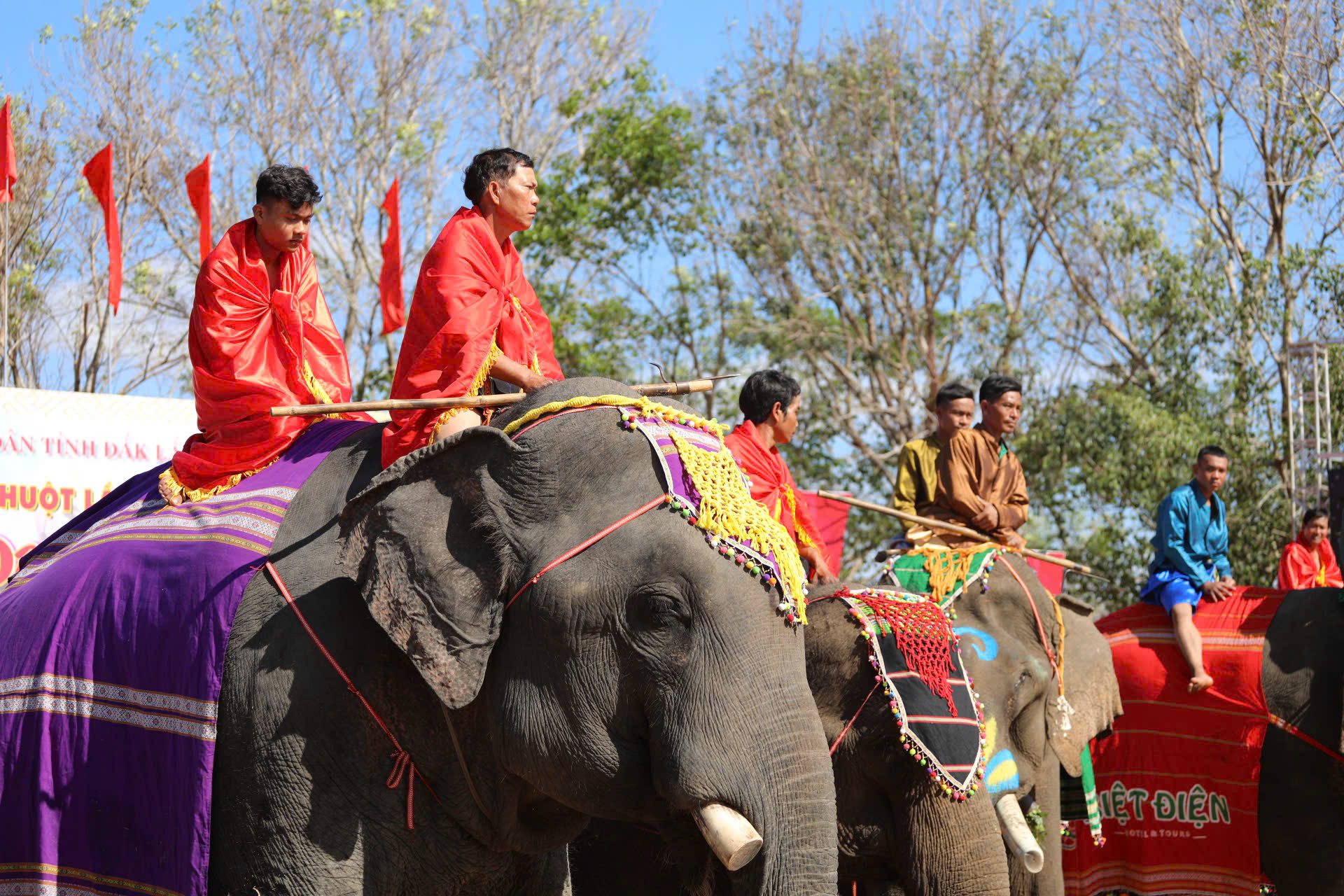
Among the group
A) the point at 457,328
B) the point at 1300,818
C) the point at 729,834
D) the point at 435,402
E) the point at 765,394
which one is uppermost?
the point at 765,394

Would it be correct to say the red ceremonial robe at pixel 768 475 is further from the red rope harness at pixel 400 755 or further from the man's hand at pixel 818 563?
the red rope harness at pixel 400 755

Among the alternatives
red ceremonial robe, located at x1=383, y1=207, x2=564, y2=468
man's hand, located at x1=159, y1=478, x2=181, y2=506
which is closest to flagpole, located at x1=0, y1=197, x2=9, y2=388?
man's hand, located at x1=159, y1=478, x2=181, y2=506

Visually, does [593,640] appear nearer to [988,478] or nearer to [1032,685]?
[1032,685]

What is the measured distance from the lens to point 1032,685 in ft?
19.1

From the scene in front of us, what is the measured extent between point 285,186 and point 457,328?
837mm

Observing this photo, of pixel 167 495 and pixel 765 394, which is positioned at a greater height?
pixel 765 394

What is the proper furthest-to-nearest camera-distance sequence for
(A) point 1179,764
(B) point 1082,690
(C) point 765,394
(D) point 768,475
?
1. (A) point 1179,764
2. (B) point 1082,690
3. (C) point 765,394
4. (D) point 768,475

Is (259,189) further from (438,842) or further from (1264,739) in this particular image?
(1264,739)

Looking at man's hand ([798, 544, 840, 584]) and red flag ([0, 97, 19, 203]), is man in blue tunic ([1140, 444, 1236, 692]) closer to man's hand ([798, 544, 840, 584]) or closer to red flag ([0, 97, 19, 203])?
man's hand ([798, 544, 840, 584])

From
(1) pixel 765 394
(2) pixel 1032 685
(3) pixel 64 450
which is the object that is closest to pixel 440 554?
(1) pixel 765 394

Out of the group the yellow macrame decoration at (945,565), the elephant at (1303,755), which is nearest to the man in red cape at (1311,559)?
the elephant at (1303,755)

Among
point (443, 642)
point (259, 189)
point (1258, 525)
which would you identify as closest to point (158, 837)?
point (443, 642)

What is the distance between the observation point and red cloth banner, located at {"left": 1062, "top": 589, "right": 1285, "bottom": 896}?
7.19 meters

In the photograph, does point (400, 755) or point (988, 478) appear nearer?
point (400, 755)
